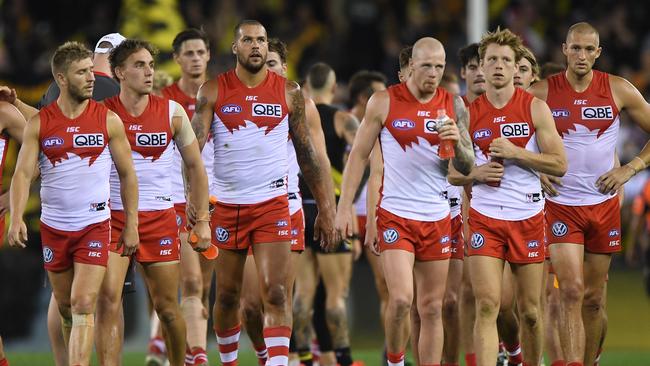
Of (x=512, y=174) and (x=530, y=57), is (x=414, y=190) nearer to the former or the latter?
(x=512, y=174)

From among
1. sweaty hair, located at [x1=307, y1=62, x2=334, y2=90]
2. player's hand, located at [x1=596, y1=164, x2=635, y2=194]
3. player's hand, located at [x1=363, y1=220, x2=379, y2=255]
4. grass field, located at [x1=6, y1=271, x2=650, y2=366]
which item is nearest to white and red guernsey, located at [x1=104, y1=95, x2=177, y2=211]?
player's hand, located at [x1=363, y1=220, x2=379, y2=255]

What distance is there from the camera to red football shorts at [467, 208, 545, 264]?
10258mm

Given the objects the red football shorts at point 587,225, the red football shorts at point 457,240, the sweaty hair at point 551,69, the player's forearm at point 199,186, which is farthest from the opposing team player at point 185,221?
the sweaty hair at point 551,69

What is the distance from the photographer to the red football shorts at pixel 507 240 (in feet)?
33.7

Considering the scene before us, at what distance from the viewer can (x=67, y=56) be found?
9.78 m

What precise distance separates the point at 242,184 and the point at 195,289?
4.99 feet

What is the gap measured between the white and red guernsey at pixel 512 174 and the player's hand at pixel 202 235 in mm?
2044

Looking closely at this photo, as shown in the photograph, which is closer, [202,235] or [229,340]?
[202,235]

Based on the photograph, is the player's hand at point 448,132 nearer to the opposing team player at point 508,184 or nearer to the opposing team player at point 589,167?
the opposing team player at point 508,184

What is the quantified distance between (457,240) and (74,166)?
329cm

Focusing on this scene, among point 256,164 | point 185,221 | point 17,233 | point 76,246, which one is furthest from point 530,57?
point 17,233

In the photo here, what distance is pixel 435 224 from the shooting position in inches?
409

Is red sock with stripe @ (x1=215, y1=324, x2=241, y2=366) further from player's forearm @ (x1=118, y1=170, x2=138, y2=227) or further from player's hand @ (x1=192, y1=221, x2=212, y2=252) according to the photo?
player's forearm @ (x1=118, y1=170, x2=138, y2=227)

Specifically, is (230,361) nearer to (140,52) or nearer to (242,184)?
(242,184)
